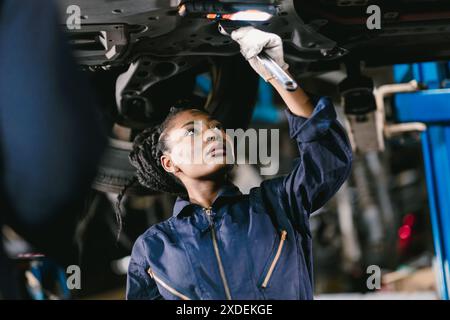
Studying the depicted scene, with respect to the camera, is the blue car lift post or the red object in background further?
→ the red object in background

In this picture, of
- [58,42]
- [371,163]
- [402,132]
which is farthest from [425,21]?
[371,163]

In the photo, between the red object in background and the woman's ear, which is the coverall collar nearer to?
the woman's ear

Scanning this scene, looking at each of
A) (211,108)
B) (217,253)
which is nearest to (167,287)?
(217,253)

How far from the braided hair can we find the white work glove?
0.69ft

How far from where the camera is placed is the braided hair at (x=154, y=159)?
1.43m

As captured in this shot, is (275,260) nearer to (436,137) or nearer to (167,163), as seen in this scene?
(167,163)

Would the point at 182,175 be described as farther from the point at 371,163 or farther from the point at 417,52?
the point at 371,163

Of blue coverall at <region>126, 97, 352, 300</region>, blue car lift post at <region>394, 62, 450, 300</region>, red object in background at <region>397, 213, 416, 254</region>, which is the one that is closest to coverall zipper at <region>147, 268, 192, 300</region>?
blue coverall at <region>126, 97, 352, 300</region>

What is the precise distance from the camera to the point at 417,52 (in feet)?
5.25

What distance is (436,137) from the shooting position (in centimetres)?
180

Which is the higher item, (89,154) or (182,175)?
(89,154)

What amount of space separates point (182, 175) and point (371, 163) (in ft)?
12.6

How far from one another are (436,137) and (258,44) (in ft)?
2.59

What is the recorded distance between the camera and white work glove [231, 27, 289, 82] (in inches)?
50.9
